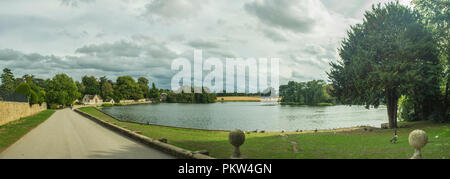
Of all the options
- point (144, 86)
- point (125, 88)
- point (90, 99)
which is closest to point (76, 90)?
point (90, 99)

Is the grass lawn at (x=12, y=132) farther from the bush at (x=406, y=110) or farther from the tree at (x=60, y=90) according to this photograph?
the tree at (x=60, y=90)

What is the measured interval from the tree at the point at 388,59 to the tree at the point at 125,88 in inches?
4538

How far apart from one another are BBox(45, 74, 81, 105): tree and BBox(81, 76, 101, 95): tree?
169 feet

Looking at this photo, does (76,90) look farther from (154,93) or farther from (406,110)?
(406,110)

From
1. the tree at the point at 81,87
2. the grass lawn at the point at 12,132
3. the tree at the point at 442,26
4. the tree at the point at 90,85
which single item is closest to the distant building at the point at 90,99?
the tree at the point at 81,87

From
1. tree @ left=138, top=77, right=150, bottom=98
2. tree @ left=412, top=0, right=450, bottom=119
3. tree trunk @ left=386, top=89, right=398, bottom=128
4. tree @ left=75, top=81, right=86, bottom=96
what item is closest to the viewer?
tree @ left=412, top=0, right=450, bottom=119

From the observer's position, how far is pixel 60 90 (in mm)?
75000

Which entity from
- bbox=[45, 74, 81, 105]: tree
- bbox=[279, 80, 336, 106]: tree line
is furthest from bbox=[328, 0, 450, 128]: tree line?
bbox=[279, 80, 336, 106]: tree line

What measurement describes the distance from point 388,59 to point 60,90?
80232mm

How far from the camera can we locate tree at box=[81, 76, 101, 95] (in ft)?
422

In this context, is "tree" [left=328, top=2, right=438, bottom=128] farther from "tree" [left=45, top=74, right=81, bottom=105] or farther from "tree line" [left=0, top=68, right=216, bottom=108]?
"tree" [left=45, top=74, right=81, bottom=105]
